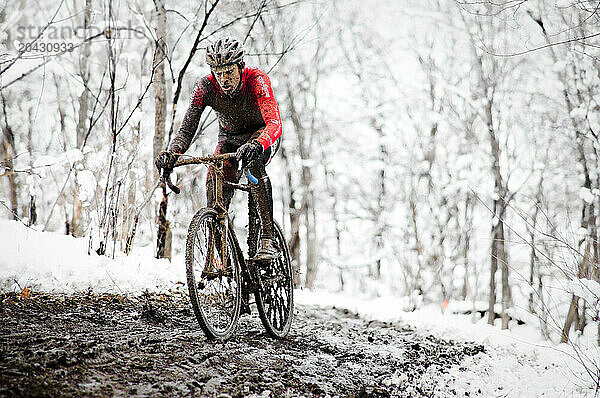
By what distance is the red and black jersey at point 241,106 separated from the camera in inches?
140

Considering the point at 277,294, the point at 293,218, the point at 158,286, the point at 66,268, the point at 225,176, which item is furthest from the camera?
the point at 293,218

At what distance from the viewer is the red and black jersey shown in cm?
→ 356

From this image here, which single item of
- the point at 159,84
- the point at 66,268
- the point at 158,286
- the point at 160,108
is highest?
the point at 159,84

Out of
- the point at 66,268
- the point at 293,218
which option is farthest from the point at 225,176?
the point at 293,218

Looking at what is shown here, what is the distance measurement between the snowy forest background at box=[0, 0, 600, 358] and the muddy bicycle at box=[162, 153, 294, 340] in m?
0.39

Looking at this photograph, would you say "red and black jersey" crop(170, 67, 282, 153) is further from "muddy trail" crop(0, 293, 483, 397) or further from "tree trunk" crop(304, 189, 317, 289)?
"tree trunk" crop(304, 189, 317, 289)

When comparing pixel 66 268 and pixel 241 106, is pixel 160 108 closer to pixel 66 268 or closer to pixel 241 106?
pixel 66 268

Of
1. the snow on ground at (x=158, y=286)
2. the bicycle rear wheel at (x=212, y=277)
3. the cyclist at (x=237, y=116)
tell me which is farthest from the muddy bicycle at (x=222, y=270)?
the snow on ground at (x=158, y=286)

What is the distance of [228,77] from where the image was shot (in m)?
3.48

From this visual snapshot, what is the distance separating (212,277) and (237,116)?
4.49 feet

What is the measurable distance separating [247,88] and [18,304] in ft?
7.93

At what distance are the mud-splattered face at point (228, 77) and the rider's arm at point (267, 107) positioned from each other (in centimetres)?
18

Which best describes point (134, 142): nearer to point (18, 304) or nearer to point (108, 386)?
point (18, 304)

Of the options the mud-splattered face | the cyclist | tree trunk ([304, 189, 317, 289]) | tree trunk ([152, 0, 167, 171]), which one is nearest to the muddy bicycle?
the cyclist
